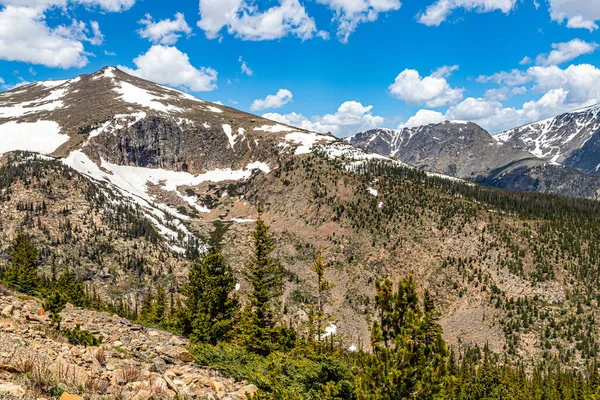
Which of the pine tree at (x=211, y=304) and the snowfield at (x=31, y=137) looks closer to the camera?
the pine tree at (x=211, y=304)

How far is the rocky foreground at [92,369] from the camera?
799cm

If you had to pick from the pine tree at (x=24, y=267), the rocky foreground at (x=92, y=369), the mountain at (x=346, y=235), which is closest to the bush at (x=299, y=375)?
the rocky foreground at (x=92, y=369)

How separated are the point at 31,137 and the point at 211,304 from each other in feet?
659

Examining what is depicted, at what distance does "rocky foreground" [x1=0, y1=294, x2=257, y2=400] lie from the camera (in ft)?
26.2

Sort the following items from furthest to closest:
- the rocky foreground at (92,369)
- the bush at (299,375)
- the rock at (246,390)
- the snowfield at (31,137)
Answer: the snowfield at (31,137) → the bush at (299,375) → the rock at (246,390) → the rocky foreground at (92,369)

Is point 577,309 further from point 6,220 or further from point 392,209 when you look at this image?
point 6,220

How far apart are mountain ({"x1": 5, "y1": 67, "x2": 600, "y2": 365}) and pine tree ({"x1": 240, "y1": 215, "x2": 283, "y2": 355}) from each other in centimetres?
2969

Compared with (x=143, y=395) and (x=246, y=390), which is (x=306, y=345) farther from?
(x=143, y=395)

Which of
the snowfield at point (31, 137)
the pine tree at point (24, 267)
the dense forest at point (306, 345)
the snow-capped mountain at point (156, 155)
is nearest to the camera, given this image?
the dense forest at point (306, 345)

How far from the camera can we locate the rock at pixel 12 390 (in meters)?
6.71

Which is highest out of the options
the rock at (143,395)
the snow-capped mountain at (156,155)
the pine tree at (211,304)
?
the snow-capped mountain at (156,155)

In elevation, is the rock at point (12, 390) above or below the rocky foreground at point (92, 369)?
above

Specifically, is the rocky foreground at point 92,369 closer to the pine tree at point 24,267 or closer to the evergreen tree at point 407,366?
the evergreen tree at point 407,366

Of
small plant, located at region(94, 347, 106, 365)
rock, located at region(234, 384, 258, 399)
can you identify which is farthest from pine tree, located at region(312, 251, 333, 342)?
small plant, located at region(94, 347, 106, 365)
